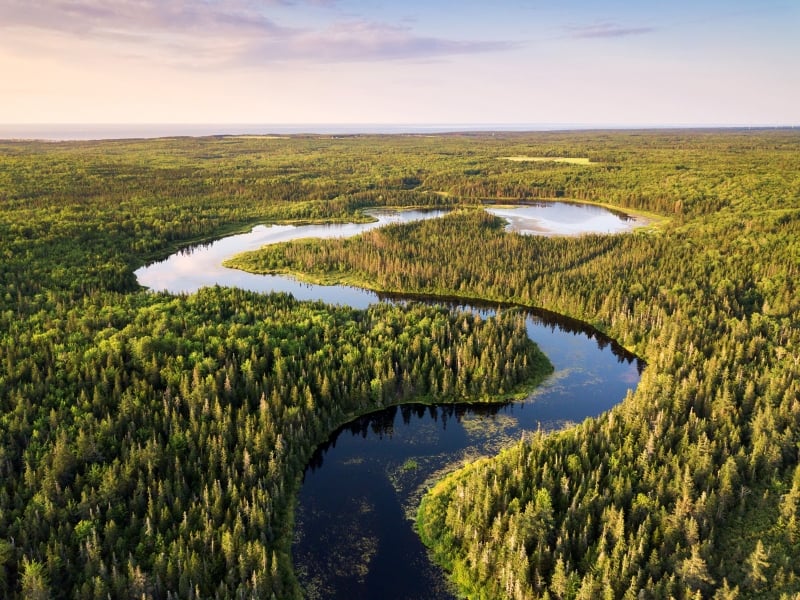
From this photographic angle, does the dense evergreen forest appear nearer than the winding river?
Yes

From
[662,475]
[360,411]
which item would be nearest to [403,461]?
[360,411]

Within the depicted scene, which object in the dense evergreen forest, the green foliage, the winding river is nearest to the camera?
the green foliage

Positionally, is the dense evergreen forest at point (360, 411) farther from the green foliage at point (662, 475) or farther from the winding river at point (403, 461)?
the winding river at point (403, 461)

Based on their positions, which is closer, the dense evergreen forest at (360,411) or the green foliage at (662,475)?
the green foliage at (662,475)

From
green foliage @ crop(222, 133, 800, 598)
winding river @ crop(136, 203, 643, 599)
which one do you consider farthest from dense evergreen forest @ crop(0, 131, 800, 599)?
winding river @ crop(136, 203, 643, 599)

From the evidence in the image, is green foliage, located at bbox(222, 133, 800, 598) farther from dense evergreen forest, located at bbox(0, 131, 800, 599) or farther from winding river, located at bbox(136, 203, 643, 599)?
winding river, located at bbox(136, 203, 643, 599)

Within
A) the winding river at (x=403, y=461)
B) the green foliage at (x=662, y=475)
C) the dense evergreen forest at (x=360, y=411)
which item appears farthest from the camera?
the winding river at (x=403, y=461)

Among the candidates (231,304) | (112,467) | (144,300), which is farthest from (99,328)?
(112,467)

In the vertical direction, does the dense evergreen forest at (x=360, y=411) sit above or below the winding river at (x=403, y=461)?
above

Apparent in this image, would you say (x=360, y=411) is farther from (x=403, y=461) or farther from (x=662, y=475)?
(x=662, y=475)

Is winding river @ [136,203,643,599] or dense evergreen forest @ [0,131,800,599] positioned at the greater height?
dense evergreen forest @ [0,131,800,599]

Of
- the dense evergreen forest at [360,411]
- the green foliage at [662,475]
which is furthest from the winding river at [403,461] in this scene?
the green foliage at [662,475]
